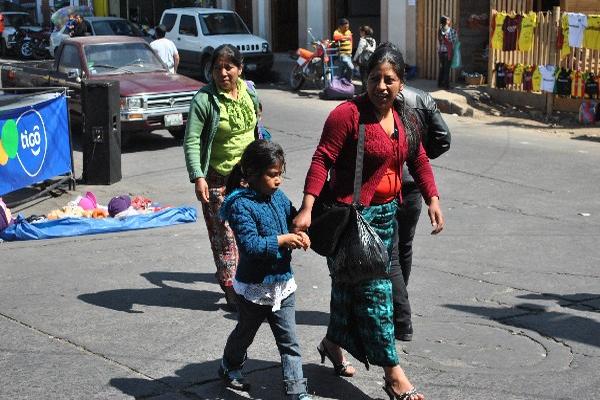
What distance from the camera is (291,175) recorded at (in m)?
12.7

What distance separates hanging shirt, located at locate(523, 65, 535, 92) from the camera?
710 inches

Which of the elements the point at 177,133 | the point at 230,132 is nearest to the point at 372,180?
the point at 230,132

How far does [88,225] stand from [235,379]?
15.9ft

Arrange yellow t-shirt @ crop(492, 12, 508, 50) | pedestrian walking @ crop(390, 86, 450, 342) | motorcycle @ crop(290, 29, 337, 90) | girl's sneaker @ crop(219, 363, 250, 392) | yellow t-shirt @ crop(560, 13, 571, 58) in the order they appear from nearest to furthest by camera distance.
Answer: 1. girl's sneaker @ crop(219, 363, 250, 392)
2. pedestrian walking @ crop(390, 86, 450, 342)
3. yellow t-shirt @ crop(560, 13, 571, 58)
4. yellow t-shirt @ crop(492, 12, 508, 50)
5. motorcycle @ crop(290, 29, 337, 90)

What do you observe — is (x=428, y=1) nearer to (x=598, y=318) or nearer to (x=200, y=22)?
(x=200, y=22)

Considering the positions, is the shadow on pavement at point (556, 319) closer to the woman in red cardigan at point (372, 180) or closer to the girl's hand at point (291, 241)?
the woman in red cardigan at point (372, 180)

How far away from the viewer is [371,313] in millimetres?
5191

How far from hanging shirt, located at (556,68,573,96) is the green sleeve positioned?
1150 centimetres

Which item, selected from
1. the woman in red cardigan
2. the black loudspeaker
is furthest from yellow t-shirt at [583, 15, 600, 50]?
the woman in red cardigan

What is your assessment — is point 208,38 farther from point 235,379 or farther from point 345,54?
point 235,379

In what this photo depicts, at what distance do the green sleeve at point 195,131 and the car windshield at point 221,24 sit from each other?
1857 cm

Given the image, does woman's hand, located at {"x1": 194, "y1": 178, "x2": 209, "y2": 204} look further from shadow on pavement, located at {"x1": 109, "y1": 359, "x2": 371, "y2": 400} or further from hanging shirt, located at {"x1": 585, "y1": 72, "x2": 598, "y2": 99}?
hanging shirt, located at {"x1": 585, "y1": 72, "x2": 598, "y2": 99}

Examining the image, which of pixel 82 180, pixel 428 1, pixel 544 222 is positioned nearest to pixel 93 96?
pixel 82 180

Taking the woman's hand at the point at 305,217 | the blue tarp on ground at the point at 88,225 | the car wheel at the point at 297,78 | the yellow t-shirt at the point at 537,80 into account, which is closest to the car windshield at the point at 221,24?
the car wheel at the point at 297,78
